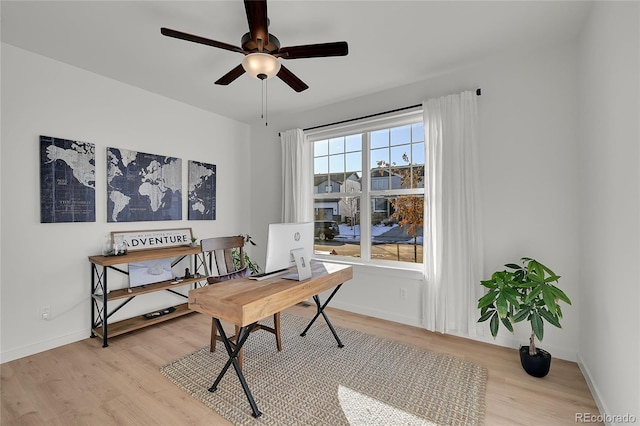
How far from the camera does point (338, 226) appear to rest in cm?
392

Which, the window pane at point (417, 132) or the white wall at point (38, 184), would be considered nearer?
the white wall at point (38, 184)

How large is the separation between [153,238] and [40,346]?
1.34m

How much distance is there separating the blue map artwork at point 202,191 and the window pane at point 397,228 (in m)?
2.30

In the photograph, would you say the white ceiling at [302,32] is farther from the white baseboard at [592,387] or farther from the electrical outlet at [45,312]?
the white baseboard at [592,387]

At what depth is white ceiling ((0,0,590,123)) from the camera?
196 centimetres

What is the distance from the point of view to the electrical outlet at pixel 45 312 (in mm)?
2582

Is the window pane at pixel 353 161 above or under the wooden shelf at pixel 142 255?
above

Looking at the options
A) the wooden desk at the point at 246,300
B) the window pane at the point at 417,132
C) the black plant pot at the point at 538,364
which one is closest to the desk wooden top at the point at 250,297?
the wooden desk at the point at 246,300

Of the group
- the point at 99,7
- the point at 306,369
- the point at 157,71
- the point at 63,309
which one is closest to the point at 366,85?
the point at 157,71

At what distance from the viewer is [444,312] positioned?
2857 mm

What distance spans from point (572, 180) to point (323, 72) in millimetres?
2455

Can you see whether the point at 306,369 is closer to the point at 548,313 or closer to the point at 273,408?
the point at 273,408

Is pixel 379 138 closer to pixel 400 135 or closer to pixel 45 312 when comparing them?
pixel 400 135

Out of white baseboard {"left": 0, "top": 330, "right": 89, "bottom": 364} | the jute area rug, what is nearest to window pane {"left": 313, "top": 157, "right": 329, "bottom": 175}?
the jute area rug
